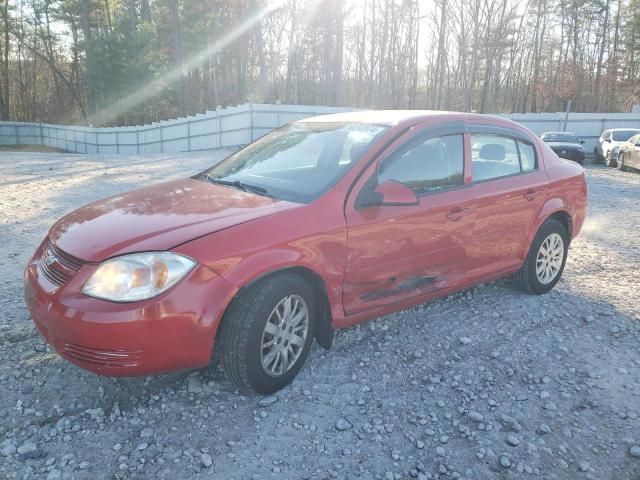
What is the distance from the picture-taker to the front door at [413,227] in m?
3.32

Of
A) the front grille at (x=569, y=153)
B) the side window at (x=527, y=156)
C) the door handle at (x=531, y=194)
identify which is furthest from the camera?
the front grille at (x=569, y=153)

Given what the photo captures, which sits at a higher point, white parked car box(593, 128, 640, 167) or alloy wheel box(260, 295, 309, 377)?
white parked car box(593, 128, 640, 167)

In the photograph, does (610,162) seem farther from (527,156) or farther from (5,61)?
(5,61)

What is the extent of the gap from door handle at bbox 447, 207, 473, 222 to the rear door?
15cm

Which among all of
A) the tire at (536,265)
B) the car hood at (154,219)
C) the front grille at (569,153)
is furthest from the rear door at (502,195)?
the front grille at (569,153)

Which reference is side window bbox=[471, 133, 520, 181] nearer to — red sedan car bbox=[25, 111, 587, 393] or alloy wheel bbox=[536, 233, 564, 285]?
red sedan car bbox=[25, 111, 587, 393]

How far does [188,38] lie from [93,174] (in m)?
28.5

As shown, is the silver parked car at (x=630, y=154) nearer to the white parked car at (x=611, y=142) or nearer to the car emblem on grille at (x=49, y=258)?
the white parked car at (x=611, y=142)

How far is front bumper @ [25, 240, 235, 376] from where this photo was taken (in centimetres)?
251

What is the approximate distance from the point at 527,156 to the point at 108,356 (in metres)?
3.83

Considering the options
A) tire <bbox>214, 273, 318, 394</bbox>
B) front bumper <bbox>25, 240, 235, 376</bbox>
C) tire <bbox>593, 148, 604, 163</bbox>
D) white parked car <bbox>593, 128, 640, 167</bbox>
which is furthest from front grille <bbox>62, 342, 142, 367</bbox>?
tire <bbox>593, 148, 604, 163</bbox>

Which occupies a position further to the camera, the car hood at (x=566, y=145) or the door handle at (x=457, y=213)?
the car hood at (x=566, y=145)

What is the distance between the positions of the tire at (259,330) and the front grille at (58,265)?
0.85 meters

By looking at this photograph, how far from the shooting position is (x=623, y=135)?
19.9 m
